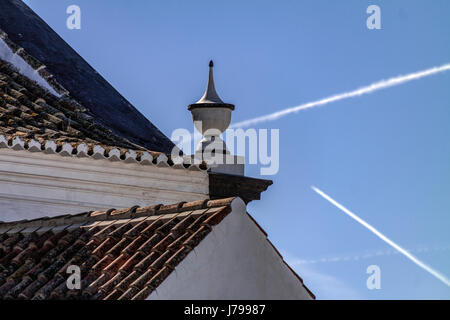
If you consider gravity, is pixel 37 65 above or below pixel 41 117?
above

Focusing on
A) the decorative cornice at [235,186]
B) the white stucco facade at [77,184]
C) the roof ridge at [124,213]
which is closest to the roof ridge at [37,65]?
the white stucco facade at [77,184]

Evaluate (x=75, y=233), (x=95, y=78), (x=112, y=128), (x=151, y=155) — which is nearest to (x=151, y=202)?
(x=151, y=155)

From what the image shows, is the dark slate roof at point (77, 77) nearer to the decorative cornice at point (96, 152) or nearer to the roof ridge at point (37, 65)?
the roof ridge at point (37, 65)

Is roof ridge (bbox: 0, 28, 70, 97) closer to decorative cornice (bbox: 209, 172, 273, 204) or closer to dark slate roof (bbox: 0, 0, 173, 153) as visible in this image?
dark slate roof (bbox: 0, 0, 173, 153)

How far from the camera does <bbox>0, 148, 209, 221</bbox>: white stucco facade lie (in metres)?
14.8

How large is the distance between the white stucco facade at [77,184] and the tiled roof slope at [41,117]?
371 millimetres

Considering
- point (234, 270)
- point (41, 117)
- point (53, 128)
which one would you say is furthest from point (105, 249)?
point (41, 117)

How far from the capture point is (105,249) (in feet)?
38.5

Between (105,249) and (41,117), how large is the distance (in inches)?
202

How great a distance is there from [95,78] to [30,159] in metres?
7.25

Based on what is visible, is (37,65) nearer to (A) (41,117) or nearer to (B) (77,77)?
(B) (77,77)

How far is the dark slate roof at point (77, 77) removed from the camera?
19.2m

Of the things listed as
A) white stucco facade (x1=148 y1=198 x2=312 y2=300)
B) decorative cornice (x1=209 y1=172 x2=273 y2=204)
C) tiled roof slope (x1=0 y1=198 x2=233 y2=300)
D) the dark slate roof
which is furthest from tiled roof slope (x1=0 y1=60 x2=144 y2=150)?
white stucco facade (x1=148 y1=198 x2=312 y2=300)
